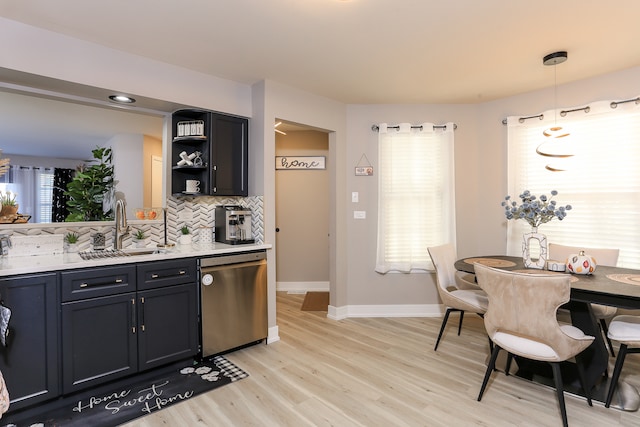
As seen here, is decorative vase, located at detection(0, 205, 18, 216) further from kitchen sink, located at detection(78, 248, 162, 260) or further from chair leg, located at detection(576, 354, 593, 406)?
chair leg, located at detection(576, 354, 593, 406)

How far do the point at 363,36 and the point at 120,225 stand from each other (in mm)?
2433

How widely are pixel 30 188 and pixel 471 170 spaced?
13.9 ft

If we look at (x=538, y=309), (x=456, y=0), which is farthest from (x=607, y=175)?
(x=456, y=0)

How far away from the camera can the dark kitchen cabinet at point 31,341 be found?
192cm

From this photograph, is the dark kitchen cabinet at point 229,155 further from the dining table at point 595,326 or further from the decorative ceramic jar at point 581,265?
the decorative ceramic jar at point 581,265

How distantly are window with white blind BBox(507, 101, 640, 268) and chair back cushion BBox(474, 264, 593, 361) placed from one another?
4.97 ft

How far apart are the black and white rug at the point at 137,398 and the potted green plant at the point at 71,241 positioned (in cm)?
107

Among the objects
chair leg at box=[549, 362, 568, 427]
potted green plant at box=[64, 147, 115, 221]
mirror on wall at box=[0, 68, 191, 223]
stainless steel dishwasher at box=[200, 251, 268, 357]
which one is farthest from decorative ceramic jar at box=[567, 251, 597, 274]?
potted green plant at box=[64, 147, 115, 221]

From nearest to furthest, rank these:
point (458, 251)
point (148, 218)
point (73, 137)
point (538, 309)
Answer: point (538, 309) → point (73, 137) → point (148, 218) → point (458, 251)

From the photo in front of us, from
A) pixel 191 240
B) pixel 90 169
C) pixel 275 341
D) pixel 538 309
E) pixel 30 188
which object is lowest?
pixel 275 341

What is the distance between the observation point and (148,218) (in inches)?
117

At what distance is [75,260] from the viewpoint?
221 centimetres

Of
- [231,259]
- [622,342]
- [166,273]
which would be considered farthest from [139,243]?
[622,342]

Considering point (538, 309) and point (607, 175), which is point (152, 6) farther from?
point (607, 175)
